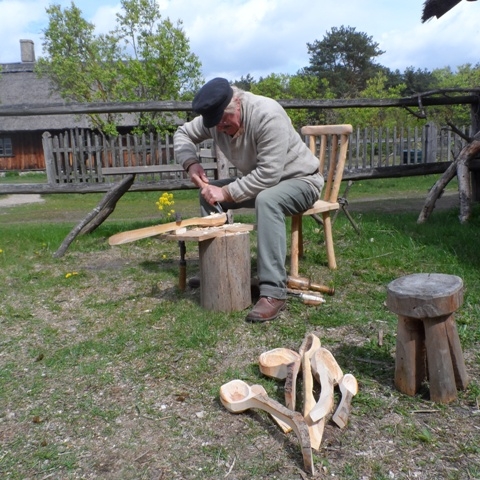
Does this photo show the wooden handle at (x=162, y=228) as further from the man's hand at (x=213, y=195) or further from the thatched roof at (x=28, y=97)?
the thatched roof at (x=28, y=97)

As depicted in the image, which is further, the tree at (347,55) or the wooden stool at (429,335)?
the tree at (347,55)

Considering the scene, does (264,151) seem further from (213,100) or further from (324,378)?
(324,378)

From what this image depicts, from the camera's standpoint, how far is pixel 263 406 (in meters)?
2.58

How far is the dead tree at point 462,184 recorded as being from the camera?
20.7 ft

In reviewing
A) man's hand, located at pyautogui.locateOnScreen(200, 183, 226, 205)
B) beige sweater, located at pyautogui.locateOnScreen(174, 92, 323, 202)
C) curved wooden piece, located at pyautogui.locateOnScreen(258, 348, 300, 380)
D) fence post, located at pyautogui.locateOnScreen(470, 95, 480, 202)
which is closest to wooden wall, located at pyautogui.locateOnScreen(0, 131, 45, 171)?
fence post, located at pyautogui.locateOnScreen(470, 95, 480, 202)

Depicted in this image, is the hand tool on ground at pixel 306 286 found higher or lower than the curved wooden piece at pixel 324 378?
higher

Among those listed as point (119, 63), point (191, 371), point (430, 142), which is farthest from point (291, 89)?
point (191, 371)

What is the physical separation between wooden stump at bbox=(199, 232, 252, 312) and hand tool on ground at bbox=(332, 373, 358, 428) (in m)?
1.28

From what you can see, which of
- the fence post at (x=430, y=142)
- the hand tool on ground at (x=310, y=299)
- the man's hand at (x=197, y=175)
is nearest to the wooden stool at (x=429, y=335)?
the hand tool on ground at (x=310, y=299)

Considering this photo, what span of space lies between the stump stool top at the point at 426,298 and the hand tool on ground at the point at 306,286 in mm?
1552

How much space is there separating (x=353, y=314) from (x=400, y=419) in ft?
4.32

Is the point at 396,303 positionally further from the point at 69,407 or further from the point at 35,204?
the point at 35,204

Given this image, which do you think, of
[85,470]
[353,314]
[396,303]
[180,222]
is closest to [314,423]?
[396,303]

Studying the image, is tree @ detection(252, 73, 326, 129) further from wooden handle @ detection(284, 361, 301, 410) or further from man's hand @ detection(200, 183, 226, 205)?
wooden handle @ detection(284, 361, 301, 410)
